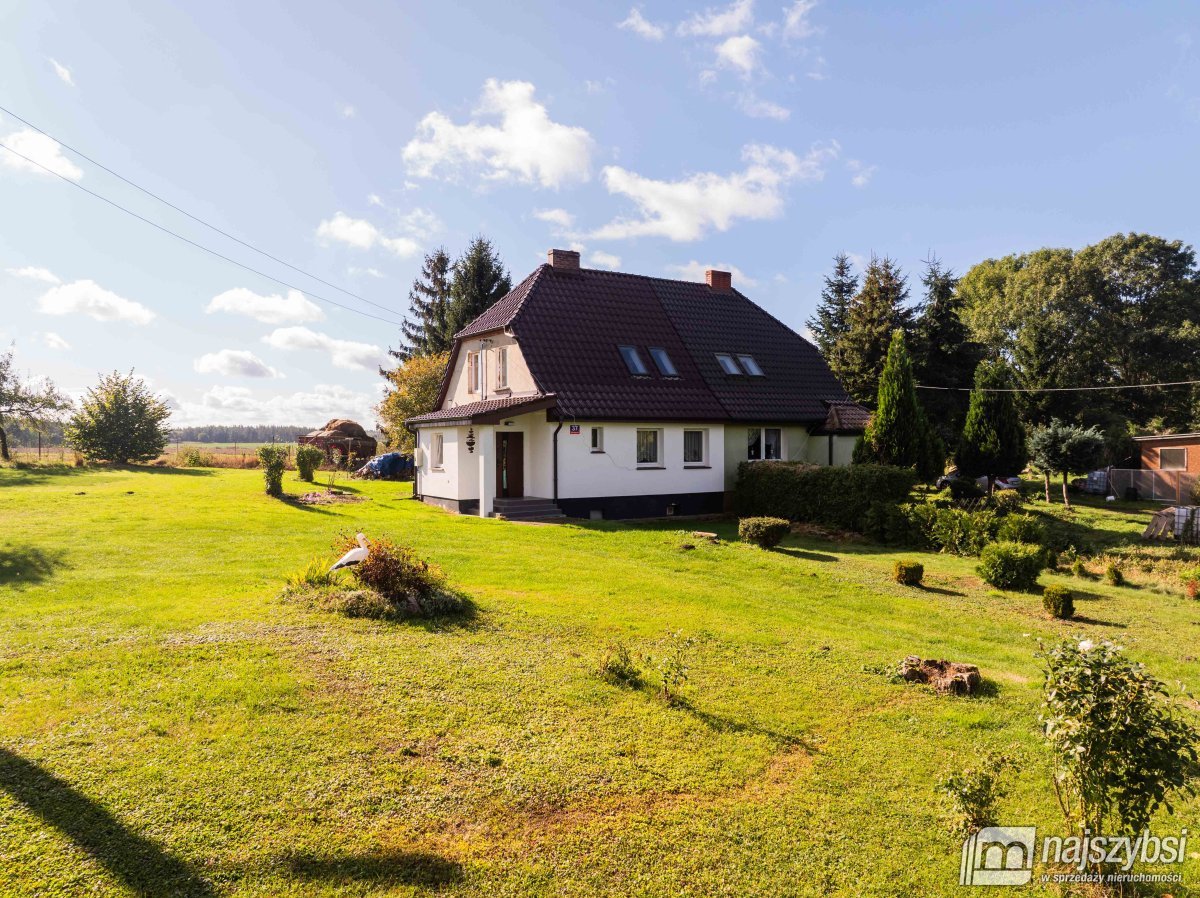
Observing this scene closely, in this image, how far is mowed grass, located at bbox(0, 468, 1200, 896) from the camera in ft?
13.2

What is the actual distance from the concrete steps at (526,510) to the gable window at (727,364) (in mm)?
8801

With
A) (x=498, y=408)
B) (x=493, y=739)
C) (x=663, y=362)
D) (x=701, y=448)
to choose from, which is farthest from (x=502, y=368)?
(x=493, y=739)

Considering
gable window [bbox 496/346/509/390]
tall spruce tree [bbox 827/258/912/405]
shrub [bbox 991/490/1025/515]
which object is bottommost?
shrub [bbox 991/490/1025/515]

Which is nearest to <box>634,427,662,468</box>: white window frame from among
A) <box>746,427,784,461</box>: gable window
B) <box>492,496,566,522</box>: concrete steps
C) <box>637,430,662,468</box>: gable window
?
<box>637,430,662,468</box>: gable window

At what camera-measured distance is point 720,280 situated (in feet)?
94.9

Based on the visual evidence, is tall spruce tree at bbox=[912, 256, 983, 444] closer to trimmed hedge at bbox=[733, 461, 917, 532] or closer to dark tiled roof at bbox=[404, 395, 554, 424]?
trimmed hedge at bbox=[733, 461, 917, 532]

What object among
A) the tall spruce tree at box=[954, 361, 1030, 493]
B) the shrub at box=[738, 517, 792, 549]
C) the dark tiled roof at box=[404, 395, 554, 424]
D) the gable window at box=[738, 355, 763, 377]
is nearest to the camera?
the shrub at box=[738, 517, 792, 549]

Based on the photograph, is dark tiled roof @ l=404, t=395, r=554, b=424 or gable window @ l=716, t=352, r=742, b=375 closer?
dark tiled roof @ l=404, t=395, r=554, b=424

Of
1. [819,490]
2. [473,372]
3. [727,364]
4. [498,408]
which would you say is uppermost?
[727,364]

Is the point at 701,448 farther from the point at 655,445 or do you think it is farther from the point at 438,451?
the point at 438,451

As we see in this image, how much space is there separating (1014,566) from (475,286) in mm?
35251

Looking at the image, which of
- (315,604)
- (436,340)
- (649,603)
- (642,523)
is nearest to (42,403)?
(436,340)

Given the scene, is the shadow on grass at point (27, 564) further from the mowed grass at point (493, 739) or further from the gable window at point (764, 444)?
the gable window at point (764, 444)

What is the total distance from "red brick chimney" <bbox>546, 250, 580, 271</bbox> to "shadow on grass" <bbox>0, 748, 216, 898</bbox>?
72.9 feet
